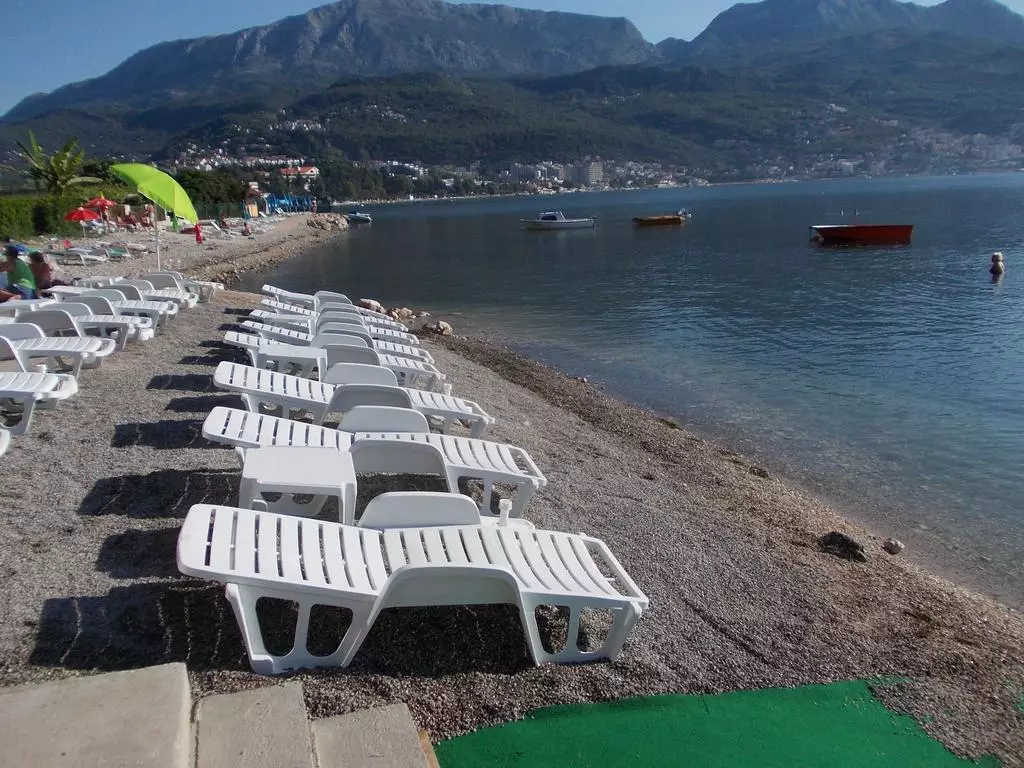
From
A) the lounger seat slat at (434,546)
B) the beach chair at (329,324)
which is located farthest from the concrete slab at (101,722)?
the beach chair at (329,324)

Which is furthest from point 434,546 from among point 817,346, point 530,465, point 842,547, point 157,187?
point 817,346

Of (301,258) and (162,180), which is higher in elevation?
(162,180)

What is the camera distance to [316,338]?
33.1 ft

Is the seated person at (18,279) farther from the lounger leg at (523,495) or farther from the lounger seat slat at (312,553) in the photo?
the lounger seat slat at (312,553)

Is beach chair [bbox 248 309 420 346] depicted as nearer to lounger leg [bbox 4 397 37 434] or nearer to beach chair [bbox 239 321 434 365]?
beach chair [bbox 239 321 434 365]

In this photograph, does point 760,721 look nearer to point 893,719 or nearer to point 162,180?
point 893,719

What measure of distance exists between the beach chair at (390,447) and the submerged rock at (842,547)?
2.46m

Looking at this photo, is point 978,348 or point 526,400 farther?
point 978,348

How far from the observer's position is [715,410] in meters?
13.1

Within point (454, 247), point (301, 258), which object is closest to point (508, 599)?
point (301, 258)

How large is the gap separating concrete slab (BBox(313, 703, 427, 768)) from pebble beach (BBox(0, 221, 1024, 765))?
0.99 feet

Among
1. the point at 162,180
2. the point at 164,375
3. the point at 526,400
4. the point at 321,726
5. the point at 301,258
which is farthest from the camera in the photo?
the point at 301,258

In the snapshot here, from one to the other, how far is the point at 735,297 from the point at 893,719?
25.2 metres

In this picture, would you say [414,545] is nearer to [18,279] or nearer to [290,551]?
[290,551]
